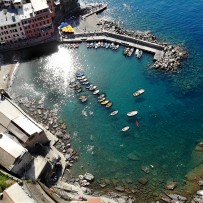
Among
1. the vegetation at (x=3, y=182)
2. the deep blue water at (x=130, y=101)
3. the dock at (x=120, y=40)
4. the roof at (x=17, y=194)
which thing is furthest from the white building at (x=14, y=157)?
the dock at (x=120, y=40)

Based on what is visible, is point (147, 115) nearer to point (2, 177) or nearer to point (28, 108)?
point (28, 108)

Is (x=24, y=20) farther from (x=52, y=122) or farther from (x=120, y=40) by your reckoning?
(x=52, y=122)

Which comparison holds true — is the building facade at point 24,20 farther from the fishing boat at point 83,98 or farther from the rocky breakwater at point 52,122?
the fishing boat at point 83,98

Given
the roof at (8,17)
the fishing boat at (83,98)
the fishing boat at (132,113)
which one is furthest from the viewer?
the roof at (8,17)

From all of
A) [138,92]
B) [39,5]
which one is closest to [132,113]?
[138,92]

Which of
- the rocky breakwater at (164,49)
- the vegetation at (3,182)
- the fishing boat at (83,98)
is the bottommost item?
the vegetation at (3,182)
